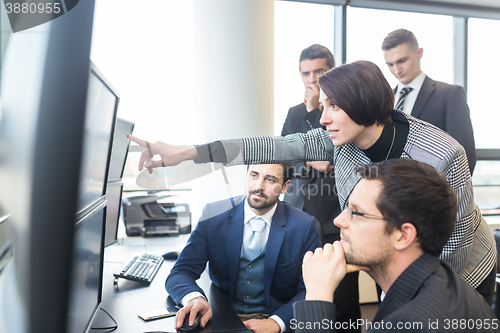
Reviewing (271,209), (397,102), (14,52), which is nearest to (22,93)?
(14,52)

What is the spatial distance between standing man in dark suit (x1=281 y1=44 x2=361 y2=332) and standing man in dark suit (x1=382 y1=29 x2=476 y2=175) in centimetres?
39

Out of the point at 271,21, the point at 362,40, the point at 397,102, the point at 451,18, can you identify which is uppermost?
Answer: the point at 451,18

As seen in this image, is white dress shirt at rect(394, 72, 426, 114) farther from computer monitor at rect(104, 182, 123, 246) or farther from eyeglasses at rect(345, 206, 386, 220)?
computer monitor at rect(104, 182, 123, 246)

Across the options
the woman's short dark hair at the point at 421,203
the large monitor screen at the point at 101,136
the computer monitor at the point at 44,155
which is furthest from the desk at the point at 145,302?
the computer monitor at the point at 44,155

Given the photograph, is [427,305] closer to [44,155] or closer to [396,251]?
[396,251]

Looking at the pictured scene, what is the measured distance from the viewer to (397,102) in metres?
2.07

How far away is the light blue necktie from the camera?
1.51 meters

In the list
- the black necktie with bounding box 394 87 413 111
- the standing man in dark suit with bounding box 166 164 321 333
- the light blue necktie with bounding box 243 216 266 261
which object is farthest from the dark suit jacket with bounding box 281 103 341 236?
the black necktie with bounding box 394 87 413 111

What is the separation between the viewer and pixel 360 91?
3.53ft

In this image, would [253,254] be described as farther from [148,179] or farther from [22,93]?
[22,93]

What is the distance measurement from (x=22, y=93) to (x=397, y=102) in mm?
2134

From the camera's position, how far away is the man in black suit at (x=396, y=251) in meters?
0.77

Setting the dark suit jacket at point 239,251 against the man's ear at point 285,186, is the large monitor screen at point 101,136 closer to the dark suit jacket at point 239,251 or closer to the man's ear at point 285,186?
the dark suit jacket at point 239,251

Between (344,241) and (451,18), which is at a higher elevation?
(451,18)
